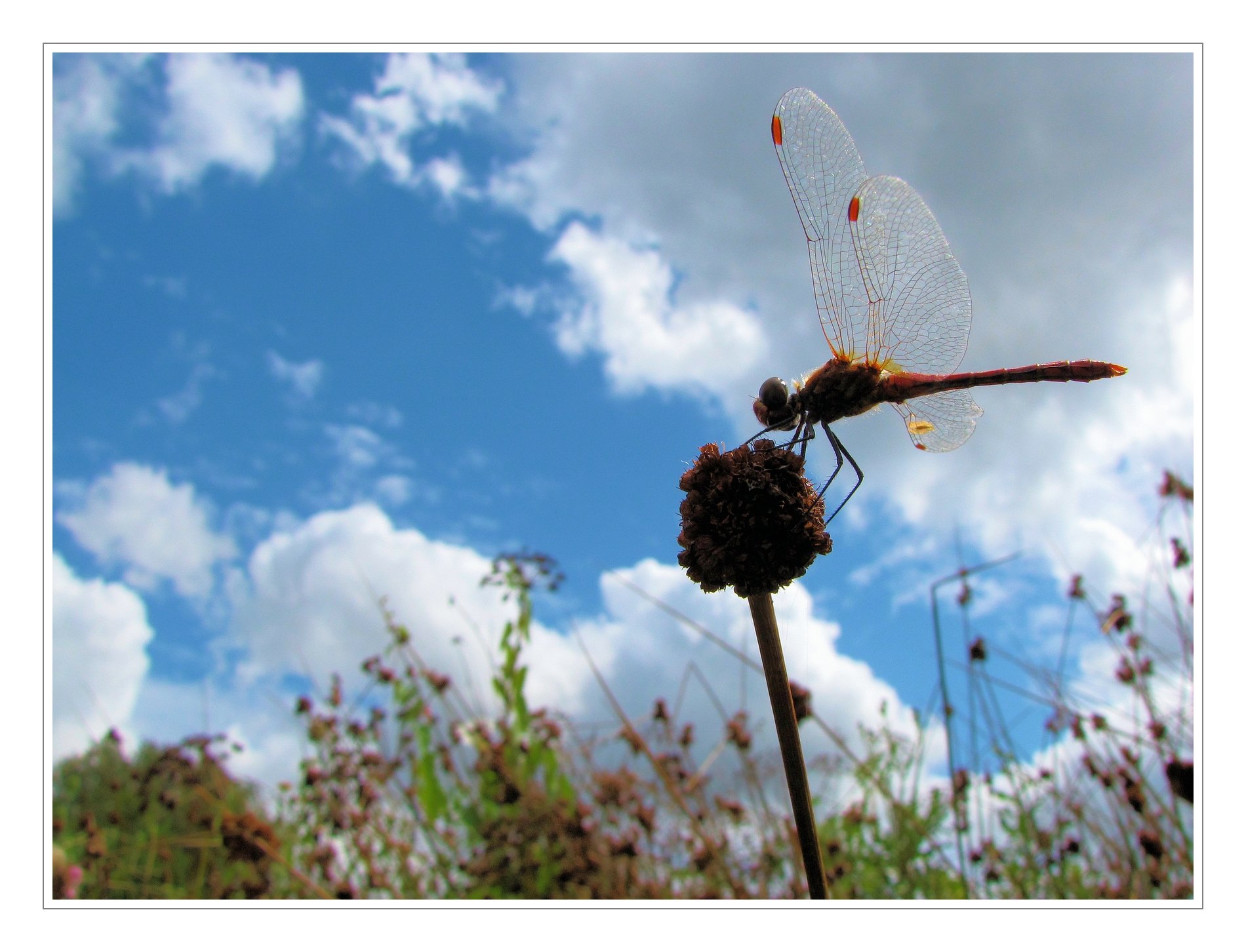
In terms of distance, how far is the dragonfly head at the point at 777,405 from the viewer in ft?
5.21

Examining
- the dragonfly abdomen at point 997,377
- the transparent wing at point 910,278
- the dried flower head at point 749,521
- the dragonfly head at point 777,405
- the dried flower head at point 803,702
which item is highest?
the transparent wing at point 910,278

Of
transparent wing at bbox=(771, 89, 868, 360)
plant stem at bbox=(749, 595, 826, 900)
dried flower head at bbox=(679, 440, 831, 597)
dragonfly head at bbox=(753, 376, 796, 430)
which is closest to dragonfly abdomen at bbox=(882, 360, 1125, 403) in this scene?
transparent wing at bbox=(771, 89, 868, 360)

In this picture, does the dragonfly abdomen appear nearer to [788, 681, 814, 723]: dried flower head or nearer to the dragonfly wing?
the dragonfly wing

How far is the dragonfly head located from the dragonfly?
0.95 feet

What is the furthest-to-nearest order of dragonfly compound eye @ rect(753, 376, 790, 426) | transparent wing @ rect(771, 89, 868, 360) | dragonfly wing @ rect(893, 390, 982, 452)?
1. dragonfly wing @ rect(893, 390, 982, 452)
2. transparent wing @ rect(771, 89, 868, 360)
3. dragonfly compound eye @ rect(753, 376, 790, 426)

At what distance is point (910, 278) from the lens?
6.44 ft

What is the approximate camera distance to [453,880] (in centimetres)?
425

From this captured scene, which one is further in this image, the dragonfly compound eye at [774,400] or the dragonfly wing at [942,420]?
the dragonfly wing at [942,420]

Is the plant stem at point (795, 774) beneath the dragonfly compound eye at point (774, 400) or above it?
beneath

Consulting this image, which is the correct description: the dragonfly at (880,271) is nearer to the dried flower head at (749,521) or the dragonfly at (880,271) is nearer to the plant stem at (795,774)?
the dried flower head at (749,521)

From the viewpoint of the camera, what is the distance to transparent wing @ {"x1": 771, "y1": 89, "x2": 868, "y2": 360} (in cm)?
180

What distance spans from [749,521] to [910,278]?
131cm

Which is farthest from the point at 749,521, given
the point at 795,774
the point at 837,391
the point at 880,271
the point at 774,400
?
the point at 880,271

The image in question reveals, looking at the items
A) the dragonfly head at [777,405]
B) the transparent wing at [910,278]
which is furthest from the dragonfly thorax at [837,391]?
the transparent wing at [910,278]
